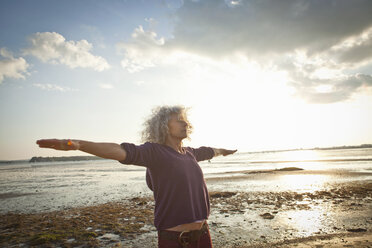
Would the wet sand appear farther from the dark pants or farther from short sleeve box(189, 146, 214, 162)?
the dark pants

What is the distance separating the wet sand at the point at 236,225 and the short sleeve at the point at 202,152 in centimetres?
492

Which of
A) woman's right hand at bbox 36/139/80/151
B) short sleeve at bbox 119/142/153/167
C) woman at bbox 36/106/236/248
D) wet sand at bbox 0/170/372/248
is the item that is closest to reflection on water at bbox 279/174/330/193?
wet sand at bbox 0/170/372/248

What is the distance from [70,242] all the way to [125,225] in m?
2.34

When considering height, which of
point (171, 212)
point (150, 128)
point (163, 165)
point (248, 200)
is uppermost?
point (150, 128)

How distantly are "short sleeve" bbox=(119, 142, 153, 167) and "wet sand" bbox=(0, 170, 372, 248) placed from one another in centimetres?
619

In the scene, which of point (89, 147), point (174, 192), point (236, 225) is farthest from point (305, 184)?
point (89, 147)

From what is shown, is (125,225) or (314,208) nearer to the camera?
(125,225)

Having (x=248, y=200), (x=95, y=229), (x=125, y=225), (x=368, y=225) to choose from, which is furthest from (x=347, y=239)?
(x=95, y=229)

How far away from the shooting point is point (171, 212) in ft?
8.62

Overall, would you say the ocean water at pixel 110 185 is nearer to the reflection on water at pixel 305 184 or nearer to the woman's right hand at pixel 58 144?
the reflection on water at pixel 305 184

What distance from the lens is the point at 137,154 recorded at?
2463mm

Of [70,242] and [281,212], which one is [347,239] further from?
[70,242]

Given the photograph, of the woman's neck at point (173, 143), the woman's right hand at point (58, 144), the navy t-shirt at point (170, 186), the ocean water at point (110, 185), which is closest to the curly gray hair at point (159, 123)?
the woman's neck at point (173, 143)

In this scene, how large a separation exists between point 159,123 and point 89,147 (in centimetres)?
114
